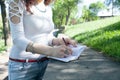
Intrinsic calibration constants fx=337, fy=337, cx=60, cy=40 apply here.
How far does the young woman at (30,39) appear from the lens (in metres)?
2.37

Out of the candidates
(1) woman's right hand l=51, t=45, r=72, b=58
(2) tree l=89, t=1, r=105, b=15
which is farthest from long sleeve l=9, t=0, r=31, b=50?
(2) tree l=89, t=1, r=105, b=15

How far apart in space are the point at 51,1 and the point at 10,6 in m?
0.48

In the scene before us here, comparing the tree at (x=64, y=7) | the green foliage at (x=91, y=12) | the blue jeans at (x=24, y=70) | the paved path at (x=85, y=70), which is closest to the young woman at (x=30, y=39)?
the blue jeans at (x=24, y=70)

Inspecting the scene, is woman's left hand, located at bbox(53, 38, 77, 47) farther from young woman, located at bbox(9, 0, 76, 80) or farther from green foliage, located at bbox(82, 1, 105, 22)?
green foliage, located at bbox(82, 1, 105, 22)

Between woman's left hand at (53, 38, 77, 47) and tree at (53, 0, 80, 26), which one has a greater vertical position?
tree at (53, 0, 80, 26)

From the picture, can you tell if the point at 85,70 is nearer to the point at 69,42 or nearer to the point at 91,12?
the point at 69,42

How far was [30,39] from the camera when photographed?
2.56 metres

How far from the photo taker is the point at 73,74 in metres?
6.84

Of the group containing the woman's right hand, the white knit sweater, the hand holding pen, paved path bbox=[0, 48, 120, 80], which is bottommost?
paved path bbox=[0, 48, 120, 80]

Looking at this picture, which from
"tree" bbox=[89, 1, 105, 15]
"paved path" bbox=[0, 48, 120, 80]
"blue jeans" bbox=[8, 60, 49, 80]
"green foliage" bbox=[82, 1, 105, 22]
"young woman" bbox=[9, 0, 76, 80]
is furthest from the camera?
"tree" bbox=[89, 1, 105, 15]

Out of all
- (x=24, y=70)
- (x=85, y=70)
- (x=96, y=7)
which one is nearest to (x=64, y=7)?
A: (x=96, y=7)

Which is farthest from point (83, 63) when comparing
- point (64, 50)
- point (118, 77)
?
point (64, 50)

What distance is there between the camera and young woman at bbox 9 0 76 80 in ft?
7.77

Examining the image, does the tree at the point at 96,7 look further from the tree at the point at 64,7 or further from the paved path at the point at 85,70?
the paved path at the point at 85,70
